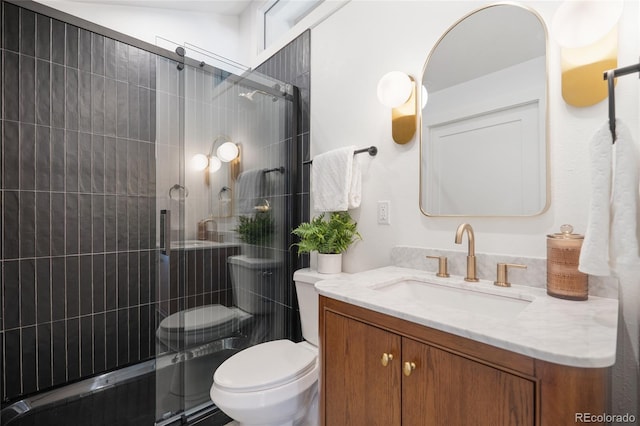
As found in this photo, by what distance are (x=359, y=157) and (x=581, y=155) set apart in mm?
927

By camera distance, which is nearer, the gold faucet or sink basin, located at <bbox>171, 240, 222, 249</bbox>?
the gold faucet

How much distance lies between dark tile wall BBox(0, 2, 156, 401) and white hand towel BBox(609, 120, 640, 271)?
2425 millimetres

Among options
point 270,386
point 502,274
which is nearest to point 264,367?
point 270,386

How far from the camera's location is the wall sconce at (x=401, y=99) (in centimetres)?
136

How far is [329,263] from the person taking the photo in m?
1.60

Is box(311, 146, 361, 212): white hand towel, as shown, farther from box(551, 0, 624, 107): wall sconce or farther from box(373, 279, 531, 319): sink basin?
box(551, 0, 624, 107): wall sconce

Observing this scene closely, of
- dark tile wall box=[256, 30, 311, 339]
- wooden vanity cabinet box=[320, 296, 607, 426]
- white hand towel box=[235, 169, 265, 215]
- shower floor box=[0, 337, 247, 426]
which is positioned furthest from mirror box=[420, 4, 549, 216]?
shower floor box=[0, 337, 247, 426]

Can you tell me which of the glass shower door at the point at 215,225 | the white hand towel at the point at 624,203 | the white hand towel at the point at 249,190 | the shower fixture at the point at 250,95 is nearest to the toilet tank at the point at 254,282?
the glass shower door at the point at 215,225

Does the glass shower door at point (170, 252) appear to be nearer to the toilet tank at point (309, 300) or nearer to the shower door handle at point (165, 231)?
the shower door handle at point (165, 231)

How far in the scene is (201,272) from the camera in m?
1.67

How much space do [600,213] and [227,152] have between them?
1597mm

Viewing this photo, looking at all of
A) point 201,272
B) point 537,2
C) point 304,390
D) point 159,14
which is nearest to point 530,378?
point 304,390

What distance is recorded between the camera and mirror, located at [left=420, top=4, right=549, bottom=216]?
1.05 metres

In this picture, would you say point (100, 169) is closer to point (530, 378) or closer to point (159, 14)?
point (159, 14)
